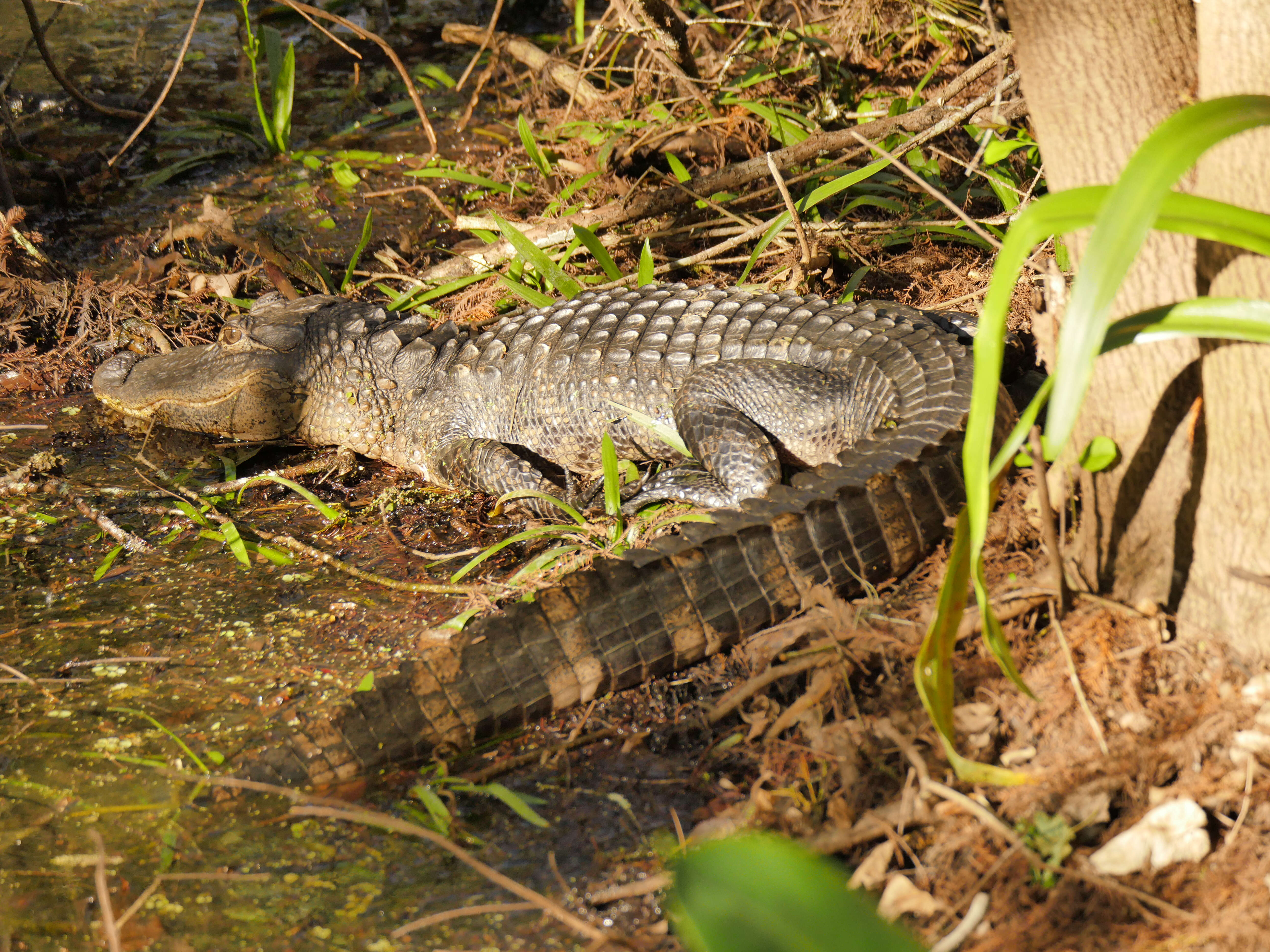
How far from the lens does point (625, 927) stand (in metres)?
1.83

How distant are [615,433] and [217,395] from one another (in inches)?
67.5

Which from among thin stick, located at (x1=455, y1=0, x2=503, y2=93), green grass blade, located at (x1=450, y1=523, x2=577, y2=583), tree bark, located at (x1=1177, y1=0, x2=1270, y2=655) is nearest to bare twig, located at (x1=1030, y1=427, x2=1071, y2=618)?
tree bark, located at (x1=1177, y1=0, x2=1270, y2=655)

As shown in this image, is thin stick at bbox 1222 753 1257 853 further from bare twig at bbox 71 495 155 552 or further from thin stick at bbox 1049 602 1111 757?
bare twig at bbox 71 495 155 552

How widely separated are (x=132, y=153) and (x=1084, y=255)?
6.40 metres

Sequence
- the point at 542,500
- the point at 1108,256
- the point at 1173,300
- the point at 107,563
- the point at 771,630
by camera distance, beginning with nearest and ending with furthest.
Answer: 1. the point at 1108,256
2. the point at 1173,300
3. the point at 771,630
4. the point at 107,563
5. the point at 542,500

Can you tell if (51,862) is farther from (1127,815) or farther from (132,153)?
(132,153)

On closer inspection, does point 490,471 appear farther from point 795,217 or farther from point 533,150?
point 533,150

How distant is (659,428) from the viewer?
3.56m

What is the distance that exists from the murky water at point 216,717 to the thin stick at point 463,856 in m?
0.03

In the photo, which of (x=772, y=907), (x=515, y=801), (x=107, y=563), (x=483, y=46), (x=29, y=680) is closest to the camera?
(x=772, y=907)

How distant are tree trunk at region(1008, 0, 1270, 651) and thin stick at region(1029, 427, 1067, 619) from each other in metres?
0.11

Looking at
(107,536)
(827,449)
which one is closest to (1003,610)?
(827,449)

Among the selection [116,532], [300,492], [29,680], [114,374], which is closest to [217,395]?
[114,374]

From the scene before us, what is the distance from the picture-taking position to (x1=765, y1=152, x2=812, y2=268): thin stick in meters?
3.74
